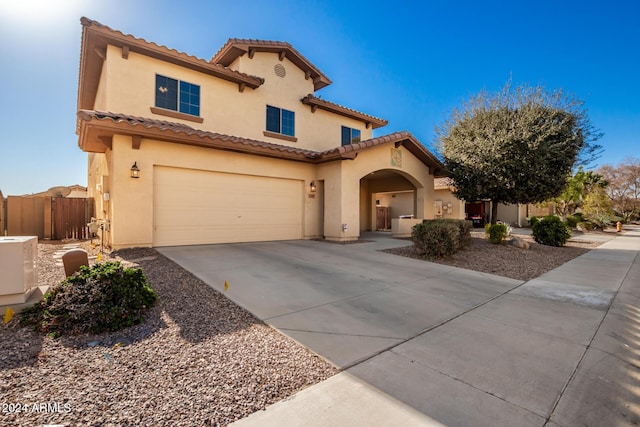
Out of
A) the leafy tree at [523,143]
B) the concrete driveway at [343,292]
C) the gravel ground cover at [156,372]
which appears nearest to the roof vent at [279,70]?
the leafy tree at [523,143]

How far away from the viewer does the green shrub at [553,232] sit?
43.0 feet

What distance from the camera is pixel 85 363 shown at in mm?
2820

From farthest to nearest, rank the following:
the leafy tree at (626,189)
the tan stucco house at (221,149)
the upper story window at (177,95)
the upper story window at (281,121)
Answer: the leafy tree at (626,189) → the upper story window at (281,121) → the upper story window at (177,95) → the tan stucco house at (221,149)

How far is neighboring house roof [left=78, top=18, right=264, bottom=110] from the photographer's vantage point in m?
9.34

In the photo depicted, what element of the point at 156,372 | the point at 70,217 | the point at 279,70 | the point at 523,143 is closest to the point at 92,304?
the point at 156,372

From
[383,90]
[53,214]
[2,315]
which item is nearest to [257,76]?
[383,90]

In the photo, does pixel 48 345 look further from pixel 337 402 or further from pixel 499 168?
pixel 499 168

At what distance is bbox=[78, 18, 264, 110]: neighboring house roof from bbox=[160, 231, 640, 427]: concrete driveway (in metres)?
7.99

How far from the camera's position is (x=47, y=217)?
A: 11312mm

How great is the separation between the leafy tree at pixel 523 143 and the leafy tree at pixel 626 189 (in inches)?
1132

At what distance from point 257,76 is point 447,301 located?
12.5m

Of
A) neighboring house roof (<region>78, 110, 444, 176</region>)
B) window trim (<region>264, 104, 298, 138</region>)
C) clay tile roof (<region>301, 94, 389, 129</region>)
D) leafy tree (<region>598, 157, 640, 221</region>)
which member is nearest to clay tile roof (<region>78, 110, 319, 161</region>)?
neighboring house roof (<region>78, 110, 444, 176</region>)

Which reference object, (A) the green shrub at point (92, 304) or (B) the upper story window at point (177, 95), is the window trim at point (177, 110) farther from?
(A) the green shrub at point (92, 304)

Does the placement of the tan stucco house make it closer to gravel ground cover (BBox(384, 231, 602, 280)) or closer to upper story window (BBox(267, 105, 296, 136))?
upper story window (BBox(267, 105, 296, 136))
